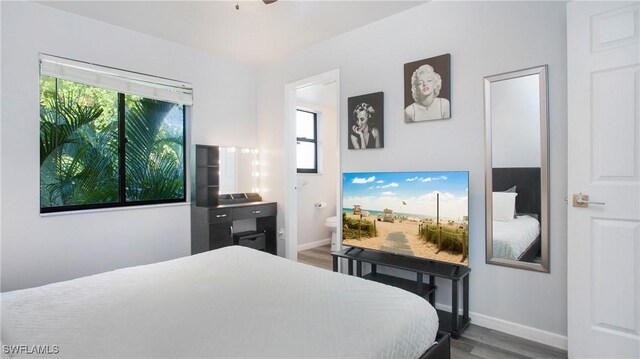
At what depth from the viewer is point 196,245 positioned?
11.7 feet

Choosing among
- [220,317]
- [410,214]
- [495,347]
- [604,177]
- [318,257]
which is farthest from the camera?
[318,257]

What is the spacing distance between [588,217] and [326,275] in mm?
1620

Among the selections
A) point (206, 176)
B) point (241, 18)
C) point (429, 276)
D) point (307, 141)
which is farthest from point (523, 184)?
point (307, 141)

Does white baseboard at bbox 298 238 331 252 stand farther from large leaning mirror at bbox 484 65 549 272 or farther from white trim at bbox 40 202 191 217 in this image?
large leaning mirror at bbox 484 65 549 272

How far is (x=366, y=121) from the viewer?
303cm

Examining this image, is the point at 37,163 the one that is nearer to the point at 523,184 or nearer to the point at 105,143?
the point at 105,143

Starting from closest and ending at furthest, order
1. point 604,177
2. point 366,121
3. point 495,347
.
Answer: point 604,177
point 495,347
point 366,121

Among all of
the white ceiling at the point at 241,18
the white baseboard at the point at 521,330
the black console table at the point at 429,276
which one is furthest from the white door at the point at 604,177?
the white ceiling at the point at 241,18

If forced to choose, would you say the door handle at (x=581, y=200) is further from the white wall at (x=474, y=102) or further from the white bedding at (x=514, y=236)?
the white bedding at (x=514, y=236)

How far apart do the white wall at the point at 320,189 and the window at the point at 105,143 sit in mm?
1909

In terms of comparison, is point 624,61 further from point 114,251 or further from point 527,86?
point 114,251

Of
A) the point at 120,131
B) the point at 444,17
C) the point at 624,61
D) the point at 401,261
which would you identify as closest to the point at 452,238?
the point at 401,261

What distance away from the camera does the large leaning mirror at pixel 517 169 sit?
2.11 metres

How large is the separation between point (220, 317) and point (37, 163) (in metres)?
2.58
